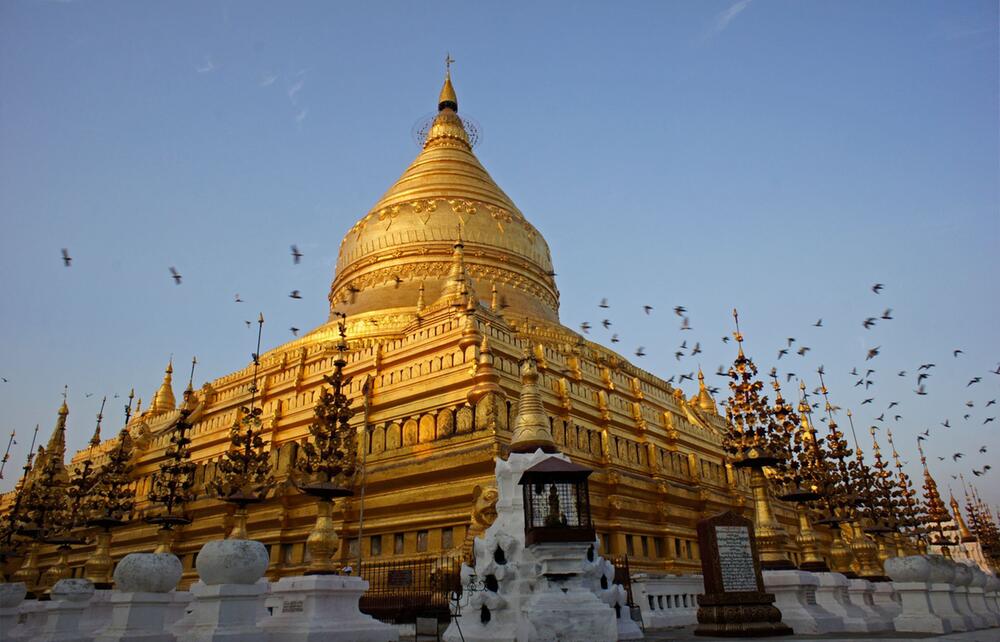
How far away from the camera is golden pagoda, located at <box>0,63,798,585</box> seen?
20594mm

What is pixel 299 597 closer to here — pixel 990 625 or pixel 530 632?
pixel 530 632

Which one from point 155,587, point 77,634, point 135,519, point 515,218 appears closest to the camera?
point 155,587

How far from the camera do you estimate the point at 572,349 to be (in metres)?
32.4

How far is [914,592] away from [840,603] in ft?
5.93

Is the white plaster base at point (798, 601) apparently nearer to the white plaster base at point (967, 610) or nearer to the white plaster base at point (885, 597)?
the white plaster base at point (967, 610)

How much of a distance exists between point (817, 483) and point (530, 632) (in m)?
15.3

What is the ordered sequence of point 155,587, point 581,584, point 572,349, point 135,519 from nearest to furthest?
point 155,587
point 581,584
point 135,519
point 572,349

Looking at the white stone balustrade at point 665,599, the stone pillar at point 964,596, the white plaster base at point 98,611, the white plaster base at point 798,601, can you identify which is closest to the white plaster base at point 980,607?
the stone pillar at point 964,596

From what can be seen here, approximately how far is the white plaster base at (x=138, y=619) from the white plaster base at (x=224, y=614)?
37 cm

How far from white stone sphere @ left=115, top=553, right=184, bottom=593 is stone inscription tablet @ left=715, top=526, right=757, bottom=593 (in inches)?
366

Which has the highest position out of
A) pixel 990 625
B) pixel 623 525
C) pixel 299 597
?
pixel 623 525

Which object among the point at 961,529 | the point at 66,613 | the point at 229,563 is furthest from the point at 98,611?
the point at 961,529

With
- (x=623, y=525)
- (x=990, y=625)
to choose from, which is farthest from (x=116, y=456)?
(x=990, y=625)

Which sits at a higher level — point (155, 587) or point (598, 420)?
point (598, 420)
